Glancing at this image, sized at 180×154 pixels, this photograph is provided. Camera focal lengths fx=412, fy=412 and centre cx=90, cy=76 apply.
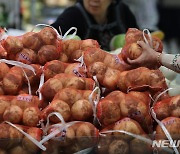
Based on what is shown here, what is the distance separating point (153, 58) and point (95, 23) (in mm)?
1507

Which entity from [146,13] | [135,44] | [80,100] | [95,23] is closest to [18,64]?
[80,100]

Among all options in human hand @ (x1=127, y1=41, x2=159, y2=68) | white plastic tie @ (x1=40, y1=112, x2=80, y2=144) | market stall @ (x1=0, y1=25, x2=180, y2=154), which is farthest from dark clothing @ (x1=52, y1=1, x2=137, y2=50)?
white plastic tie @ (x1=40, y1=112, x2=80, y2=144)

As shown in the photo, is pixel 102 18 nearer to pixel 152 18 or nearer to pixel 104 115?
pixel 104 115

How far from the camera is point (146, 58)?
1.65 metres

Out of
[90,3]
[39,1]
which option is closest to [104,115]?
[90,3]

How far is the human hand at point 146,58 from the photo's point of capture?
165 centimetres

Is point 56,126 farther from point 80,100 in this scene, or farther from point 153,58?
point 153,58

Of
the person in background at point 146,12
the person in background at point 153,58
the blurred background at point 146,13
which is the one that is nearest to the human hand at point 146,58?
the person in background at point 153,58

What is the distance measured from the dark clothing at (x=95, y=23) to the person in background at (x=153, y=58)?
4.13ft

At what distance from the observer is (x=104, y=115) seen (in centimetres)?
141

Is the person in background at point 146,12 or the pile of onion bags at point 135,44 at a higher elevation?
the pile of onion bags at point 135,44

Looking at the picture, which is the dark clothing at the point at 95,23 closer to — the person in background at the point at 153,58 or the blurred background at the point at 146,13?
the person in background at the point at 153,58

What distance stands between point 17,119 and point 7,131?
0.08 m

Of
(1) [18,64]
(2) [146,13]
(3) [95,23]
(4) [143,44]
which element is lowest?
(2) [146,13]
